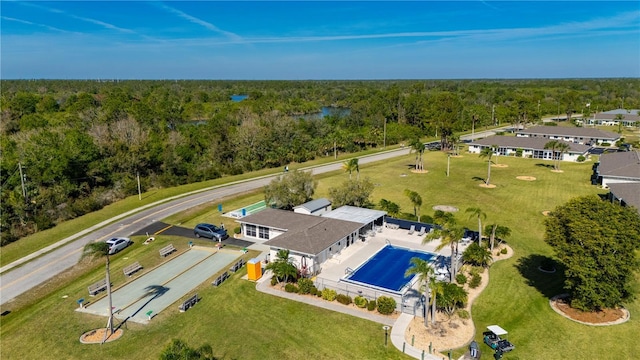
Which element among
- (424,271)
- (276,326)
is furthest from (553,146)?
(276,326)

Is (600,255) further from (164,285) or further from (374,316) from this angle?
(164,285)

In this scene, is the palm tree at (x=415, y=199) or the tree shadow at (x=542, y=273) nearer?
the tree shadow at (x=542, y=273)

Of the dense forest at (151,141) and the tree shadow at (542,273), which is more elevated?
the dense forest at (151,141)

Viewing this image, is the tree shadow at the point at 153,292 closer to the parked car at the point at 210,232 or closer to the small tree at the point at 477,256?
the parked car at the point at 210,232

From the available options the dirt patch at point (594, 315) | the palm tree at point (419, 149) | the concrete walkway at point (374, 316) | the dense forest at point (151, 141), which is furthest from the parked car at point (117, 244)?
the palm tree at point (419, 149)

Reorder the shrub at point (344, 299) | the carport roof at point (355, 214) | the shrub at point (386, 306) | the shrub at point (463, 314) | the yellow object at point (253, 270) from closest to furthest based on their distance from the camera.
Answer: the shrub at point (463, 314) → the shrub at point (386, 306) → the shrub at point (344, 299) → the yellow object at point (253, 270) → the carport roof at point (355, 214)

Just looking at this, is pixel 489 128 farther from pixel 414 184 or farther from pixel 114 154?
pixel 114 154
